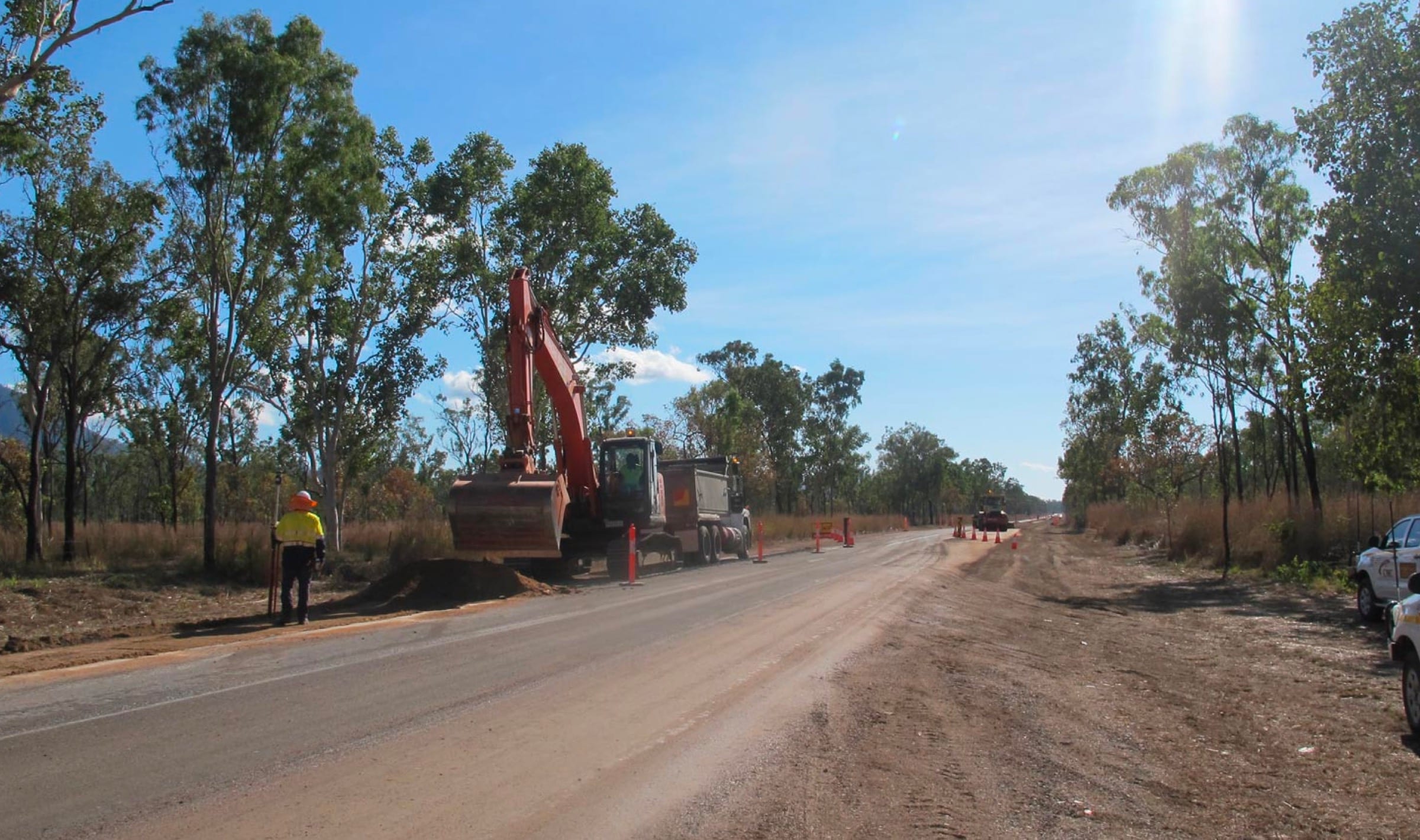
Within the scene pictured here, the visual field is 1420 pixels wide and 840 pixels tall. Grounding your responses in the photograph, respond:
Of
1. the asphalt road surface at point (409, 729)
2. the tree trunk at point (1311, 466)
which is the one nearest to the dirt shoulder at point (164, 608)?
the asphalt road surface at point (409, 729)

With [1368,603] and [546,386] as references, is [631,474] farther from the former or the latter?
[1368,603]

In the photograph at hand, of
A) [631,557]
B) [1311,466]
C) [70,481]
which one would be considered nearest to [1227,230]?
[1311,466]

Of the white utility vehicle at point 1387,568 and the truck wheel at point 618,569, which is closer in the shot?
the white utility vehicle at point 1387,568

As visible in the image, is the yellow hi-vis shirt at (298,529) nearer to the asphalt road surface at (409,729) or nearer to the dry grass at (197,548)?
the asphalt road surface at (409,729)

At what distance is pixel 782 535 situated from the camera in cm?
5488

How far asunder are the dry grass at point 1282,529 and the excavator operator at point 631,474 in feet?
54.0

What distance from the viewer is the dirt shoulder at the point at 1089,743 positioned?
229 inches

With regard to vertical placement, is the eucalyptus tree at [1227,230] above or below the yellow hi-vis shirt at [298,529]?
above

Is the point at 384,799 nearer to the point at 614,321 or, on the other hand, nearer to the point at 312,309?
the point at 312,309

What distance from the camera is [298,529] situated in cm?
1390

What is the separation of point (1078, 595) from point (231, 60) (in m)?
22.3

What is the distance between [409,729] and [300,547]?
291 inches

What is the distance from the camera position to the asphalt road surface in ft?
18.0

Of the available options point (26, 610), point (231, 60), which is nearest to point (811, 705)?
point (26, 610)
